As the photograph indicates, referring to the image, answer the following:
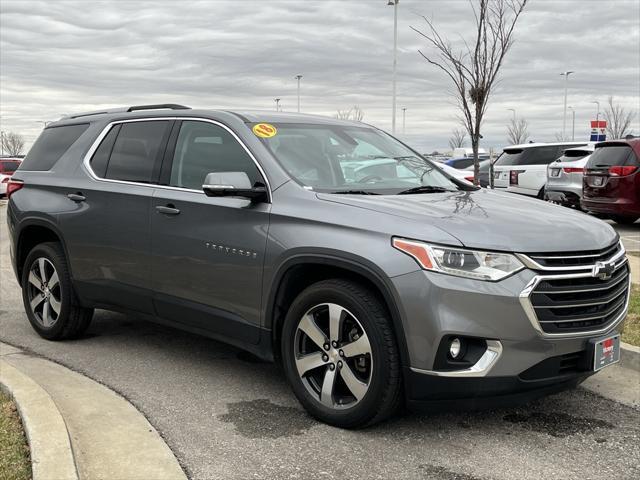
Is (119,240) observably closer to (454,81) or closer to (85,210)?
(85,210)

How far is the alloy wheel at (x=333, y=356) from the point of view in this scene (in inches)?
148

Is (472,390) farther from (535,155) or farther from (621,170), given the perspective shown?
(535,155)

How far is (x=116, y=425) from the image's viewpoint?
394cm

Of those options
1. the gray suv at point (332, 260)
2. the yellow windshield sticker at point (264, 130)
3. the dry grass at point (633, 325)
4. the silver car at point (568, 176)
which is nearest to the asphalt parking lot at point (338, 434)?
the gray suv at point (332, 260)

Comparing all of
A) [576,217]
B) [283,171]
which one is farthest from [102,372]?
[576,217]

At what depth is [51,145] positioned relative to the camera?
20.0 ft

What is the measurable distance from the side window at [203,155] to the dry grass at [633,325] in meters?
2.88

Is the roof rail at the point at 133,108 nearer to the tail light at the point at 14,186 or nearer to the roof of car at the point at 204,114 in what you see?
the roof of car at the point at 204,114

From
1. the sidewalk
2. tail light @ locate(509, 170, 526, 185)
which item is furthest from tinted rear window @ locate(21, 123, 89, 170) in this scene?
tail light @ locate(509, 170, 526, 185)

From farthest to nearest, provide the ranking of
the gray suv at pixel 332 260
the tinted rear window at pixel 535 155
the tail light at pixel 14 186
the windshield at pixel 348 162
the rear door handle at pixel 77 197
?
the tinted rear window at pixel 535 155, the tail light at pixel 14 186, the rear door handle at pixel 77 197, the windshield at pixel 348 162, the gray suv at pixel 332 260

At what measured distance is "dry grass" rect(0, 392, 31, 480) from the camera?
3219 millimetres

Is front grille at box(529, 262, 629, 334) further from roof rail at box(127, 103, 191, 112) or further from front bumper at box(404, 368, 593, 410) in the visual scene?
roof rail at box(127, 103, 191, 112)

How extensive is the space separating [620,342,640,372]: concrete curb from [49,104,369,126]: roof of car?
8.08 ft

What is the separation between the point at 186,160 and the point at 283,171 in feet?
2.89
